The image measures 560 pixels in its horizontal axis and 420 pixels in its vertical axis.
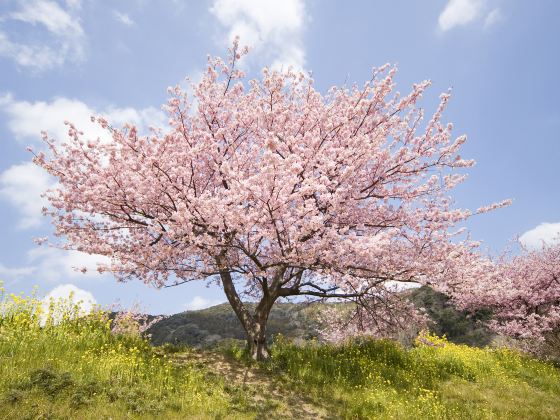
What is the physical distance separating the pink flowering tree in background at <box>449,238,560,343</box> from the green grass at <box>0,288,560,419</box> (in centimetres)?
A: 658

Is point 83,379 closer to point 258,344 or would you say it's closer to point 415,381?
point 258,344

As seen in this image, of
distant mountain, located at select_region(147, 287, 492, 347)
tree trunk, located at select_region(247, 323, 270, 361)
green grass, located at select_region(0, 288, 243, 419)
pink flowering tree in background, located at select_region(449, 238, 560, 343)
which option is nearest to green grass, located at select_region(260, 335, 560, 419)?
tree trunk, located at select_region(247, 323, 270, 361)

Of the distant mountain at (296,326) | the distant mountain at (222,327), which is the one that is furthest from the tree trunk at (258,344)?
the distant mountain at (296,326)

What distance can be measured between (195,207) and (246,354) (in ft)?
18.0

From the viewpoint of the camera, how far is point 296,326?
83.7ft

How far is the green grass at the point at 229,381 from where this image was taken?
7758mm

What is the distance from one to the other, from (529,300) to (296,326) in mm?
13411

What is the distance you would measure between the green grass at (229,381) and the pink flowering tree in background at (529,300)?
259 inches

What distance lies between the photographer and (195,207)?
9945 millimetres

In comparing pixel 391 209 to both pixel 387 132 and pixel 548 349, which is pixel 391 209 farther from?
pixel 548 349

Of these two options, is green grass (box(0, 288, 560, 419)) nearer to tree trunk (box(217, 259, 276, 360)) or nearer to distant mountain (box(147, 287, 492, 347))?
tree trunk (box(217, 259, 276, 360))

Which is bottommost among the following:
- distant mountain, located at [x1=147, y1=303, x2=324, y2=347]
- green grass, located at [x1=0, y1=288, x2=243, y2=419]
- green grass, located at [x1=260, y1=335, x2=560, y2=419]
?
green grass, located at [x1=260, y1=335, x2=560, y2=419]

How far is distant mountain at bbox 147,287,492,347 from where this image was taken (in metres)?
23.0

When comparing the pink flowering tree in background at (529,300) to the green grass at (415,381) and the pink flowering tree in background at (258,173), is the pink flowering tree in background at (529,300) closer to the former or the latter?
the green grass at (415,381)
